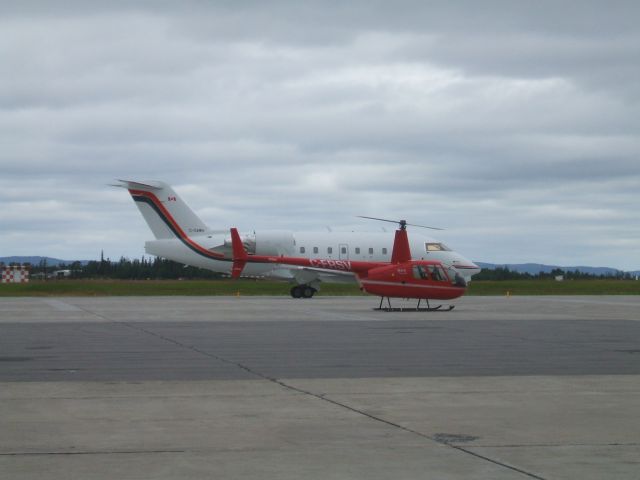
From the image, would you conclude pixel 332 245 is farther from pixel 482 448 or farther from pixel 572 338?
pixel 482 448

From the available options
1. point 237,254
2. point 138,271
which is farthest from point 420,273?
point 138,271

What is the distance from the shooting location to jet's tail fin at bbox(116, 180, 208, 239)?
52188 millimetres

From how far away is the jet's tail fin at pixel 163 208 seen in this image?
52188mm

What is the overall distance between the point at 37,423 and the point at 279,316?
21.1 m

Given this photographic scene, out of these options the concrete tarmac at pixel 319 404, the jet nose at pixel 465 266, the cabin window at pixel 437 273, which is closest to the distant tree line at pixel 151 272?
the jet nose at pixel 465 266

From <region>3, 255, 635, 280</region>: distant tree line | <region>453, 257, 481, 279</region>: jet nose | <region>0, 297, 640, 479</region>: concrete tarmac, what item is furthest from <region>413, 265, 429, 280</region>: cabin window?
<region>3, 255, 635, 280</region>: distant tree line

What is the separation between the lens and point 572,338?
2238 centimetres

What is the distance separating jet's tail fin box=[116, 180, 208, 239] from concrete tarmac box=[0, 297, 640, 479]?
28290 mm

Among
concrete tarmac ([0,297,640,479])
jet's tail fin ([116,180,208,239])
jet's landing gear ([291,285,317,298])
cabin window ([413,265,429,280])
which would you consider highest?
jet's tail fin ([116,180,208,239])

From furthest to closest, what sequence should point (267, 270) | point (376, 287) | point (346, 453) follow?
point (267, 270) → point (376, 287) → point (346, 453)

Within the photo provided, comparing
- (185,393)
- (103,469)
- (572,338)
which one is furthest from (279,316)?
(103,469)

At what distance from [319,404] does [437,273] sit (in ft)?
84.9

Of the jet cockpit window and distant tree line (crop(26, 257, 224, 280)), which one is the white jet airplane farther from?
distant tree line (crop(26, 257, 224, 280))

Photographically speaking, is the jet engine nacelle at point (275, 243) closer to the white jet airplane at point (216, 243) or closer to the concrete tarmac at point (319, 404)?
the white jet airplane at point (216, 243)
